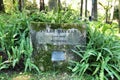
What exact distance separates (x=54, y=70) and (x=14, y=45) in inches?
40.0

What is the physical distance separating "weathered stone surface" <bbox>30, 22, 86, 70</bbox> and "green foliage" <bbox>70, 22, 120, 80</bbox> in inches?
8.2

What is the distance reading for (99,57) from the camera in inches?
194

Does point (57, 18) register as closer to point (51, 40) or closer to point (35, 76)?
point (51, 40)

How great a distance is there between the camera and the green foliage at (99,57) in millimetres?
4832

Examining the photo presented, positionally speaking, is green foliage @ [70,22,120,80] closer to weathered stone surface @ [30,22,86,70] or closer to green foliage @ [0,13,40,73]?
weathered stone surface @ [30,22,86,70]

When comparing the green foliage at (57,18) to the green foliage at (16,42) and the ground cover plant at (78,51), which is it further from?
the green foliage at (16,42)

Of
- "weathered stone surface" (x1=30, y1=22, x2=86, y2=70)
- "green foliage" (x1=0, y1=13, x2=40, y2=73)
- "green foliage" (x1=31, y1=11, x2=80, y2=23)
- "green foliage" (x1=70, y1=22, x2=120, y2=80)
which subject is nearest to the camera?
"green foliage" (x1=70, y1=22, x2=120, y2=80)

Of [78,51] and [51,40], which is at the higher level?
[51,40]

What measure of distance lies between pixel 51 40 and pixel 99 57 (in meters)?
1.04

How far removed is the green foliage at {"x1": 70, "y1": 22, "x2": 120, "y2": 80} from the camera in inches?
190

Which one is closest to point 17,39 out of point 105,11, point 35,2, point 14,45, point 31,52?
point 14,45

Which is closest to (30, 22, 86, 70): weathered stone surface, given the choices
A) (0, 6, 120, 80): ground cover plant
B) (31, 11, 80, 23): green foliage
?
(0, 6, 120, 80): ground cover plant

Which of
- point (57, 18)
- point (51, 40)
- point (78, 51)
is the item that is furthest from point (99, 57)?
point (57, 18)

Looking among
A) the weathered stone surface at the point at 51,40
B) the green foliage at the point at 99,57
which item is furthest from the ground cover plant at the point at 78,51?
the weathered stone surface at the point at 51,40
